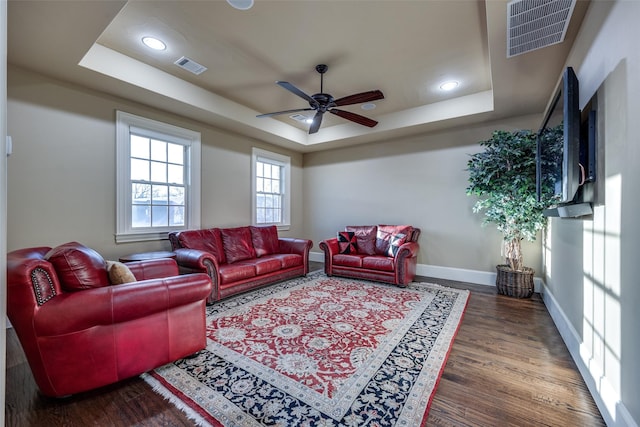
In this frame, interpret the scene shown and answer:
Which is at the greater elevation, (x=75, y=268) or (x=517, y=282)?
(x=75, y=268)

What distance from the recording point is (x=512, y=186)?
11.5ft

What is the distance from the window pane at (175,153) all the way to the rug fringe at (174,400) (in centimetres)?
309

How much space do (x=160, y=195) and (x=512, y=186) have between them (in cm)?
481

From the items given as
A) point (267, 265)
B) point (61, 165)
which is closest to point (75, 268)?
point (61, 165)

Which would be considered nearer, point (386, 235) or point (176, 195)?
point (176, 195)

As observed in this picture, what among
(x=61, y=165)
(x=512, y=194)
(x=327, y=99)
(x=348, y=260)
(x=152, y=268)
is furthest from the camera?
(x=348, y=260)

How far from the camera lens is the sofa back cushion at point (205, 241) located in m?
3.76

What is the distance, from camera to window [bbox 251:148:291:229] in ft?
17.7

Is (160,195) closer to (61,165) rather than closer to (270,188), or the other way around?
(61,165)

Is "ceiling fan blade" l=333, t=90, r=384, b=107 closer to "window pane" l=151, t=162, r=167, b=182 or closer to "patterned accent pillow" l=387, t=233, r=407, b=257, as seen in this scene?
"patterned accent pillow" l=387, t=233, r=407, b=257

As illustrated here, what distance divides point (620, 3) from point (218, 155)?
15.4 ft

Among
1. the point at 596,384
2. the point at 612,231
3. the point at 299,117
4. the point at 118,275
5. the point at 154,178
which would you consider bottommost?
the point at 596,384

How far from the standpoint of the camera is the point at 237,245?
14.0 feet

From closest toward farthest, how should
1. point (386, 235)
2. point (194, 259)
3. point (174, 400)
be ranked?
point (174, 400) → point (194, 259) → point (386, 235)
